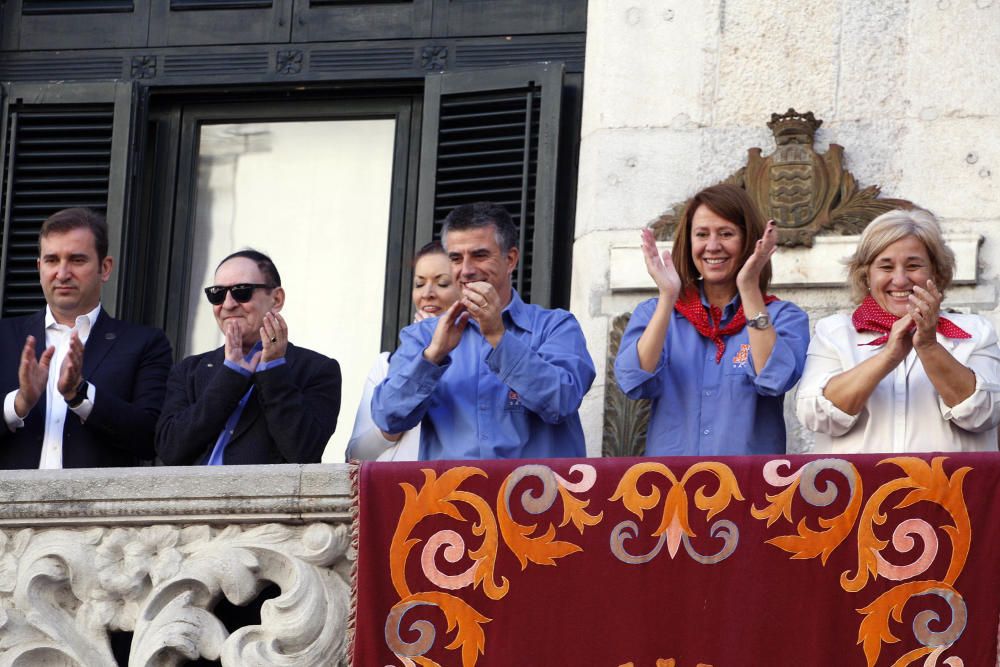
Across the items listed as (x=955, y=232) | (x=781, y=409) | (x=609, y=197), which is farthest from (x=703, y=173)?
(x=781, y=409)

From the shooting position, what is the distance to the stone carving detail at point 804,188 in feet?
28.5

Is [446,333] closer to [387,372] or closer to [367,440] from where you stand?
[387,372]

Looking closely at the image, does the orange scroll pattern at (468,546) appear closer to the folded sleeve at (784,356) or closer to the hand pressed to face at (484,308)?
the hand pressed to face at (484,308)

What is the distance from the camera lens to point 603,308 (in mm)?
8859

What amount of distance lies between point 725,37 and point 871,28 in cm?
56

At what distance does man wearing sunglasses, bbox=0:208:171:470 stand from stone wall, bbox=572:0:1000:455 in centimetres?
171

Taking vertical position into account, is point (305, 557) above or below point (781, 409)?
below

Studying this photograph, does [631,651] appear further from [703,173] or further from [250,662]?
[703,173]

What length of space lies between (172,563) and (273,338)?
2.71 ft

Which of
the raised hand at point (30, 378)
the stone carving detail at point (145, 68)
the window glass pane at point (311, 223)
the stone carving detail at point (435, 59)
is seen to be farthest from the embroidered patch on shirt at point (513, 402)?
the stone carving detail at point (145, 68)

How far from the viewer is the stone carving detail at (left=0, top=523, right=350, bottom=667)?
705 centimetres

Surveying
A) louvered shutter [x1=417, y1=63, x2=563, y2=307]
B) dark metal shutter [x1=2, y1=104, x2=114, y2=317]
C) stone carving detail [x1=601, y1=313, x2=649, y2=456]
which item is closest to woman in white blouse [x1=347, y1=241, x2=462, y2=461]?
stone carving detail [x1=601, y1=313, x2=649, y2=456]

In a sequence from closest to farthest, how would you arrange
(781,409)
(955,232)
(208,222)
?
(781,409)
(955,232)
(208,222)

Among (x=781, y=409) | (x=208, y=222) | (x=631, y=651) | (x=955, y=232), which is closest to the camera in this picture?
(x=631, y=651)
